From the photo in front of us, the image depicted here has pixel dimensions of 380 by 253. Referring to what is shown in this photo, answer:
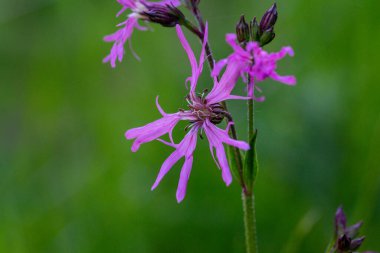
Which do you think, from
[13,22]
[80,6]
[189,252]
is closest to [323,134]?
[189,252]

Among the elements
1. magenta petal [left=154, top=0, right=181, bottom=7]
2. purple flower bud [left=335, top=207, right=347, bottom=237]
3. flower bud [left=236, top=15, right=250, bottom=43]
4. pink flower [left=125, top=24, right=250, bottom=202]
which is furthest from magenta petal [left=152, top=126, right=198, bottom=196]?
purple flower bud [left=335, top=207, right=347, bottom=237]

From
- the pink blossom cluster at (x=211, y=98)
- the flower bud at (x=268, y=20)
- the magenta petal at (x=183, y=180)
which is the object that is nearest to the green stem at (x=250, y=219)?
the pink blossom cluster at (x=211, y=98)

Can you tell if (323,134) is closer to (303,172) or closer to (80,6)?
(303,172)

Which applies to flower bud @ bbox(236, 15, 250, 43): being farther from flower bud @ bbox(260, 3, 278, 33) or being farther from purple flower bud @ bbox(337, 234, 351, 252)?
purple flower bud @ bbox(337, 234, 351, 252)

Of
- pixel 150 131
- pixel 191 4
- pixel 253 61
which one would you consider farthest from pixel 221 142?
pixel 191 4

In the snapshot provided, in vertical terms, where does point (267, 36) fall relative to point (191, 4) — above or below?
below

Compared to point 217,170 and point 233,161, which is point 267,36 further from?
point 217,170
